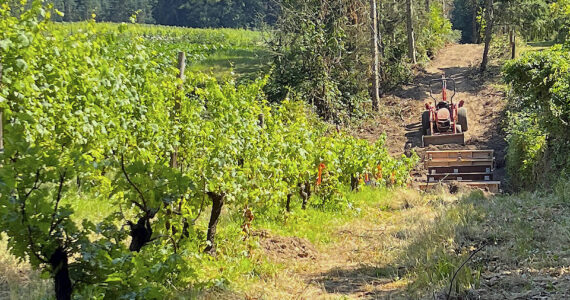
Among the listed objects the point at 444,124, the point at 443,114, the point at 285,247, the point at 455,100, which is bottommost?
the point at 285,247

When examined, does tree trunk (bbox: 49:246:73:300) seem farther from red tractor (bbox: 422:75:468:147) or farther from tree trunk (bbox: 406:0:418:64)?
tree trunk (bbox: 406:0:418:64)

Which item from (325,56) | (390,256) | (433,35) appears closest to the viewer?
(390,256)

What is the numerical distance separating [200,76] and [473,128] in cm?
1656

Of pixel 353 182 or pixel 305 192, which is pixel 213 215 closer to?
pixel 305 192

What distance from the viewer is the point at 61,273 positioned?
3.85m

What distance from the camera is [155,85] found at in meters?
6.48

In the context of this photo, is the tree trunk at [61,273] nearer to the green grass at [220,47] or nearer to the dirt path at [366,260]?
the dirt path at [366,260]

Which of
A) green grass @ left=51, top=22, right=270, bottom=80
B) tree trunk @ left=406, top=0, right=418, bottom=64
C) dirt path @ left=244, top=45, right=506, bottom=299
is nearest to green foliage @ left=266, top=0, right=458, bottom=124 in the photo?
green grass @ left=51, top=22, right=270, bottom=80

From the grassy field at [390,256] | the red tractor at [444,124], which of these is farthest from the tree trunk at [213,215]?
the red tractor at [444,124]

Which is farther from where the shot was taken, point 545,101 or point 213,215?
point 545,101

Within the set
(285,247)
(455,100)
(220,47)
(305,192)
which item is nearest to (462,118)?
(455,100)

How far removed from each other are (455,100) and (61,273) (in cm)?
2265

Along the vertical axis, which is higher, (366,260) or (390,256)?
(390,256)

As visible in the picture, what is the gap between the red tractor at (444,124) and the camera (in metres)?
19.7
